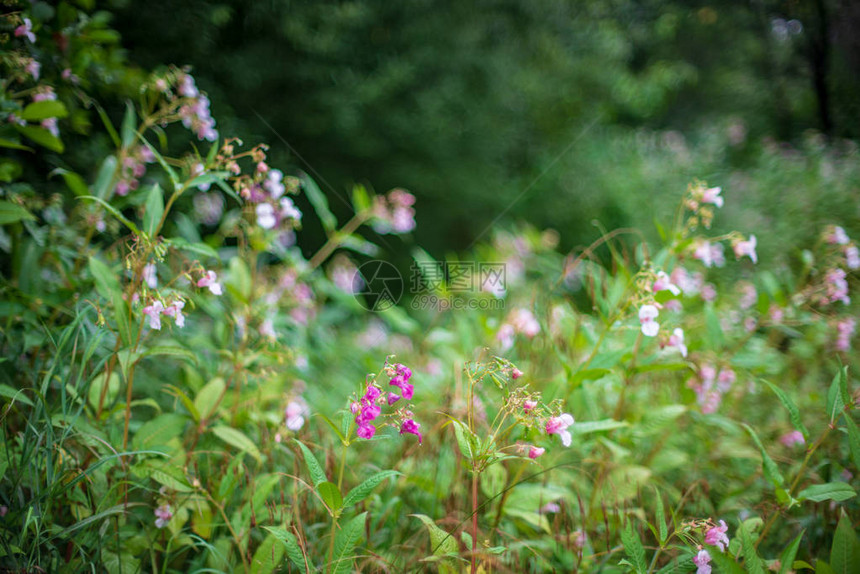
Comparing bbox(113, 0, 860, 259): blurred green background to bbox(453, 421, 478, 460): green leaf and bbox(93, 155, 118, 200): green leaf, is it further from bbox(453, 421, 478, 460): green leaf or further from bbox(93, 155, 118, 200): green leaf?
bbox(453, 421, 478, 460): green leaf

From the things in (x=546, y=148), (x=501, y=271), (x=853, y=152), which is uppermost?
(x=546, y=148)

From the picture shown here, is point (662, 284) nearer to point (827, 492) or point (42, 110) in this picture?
point (827, 492)

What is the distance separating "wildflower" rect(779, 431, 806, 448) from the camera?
157cm

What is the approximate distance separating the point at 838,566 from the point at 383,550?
2.80ft

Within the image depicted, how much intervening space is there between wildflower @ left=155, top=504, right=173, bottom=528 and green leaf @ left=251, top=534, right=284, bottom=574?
22 cm

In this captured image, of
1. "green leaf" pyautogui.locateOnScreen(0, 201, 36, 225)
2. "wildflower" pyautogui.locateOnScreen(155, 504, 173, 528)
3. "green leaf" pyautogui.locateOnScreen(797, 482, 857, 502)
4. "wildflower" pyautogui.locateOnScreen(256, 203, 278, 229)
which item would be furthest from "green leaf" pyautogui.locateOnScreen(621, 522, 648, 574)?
"green leaf" pyautogui.locateOnScreen(0, 201, 36, 225)

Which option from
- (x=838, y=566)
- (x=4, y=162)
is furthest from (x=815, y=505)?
(x=4, y=162)

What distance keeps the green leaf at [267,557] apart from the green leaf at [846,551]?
97 centimetres

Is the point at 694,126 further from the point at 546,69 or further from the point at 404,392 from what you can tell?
the point at 404,392

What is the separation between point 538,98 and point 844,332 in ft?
11.6

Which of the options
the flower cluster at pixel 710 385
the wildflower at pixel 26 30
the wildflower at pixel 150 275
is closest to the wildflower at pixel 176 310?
the wildflower at pixel 150 275

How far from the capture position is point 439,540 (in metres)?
0.84

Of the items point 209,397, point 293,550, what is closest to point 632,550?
point 293,550

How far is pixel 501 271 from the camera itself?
8.73 ft
